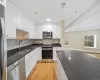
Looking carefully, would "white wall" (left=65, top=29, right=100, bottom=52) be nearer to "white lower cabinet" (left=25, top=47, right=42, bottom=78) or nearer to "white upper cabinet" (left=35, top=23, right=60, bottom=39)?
"white upper cabinet" (left=35, top=23, right=60, bottom=39)

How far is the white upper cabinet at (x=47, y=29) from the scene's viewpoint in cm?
552

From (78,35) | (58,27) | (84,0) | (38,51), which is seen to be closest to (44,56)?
(38,51)

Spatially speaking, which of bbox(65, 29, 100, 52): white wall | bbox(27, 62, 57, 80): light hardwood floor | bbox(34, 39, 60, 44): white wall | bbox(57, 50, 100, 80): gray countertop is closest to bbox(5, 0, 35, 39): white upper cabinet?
bbox(57, 50, 100, 80): gray countertop

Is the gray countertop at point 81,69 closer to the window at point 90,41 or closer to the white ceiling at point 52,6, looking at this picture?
the white ceiling at point 52,6

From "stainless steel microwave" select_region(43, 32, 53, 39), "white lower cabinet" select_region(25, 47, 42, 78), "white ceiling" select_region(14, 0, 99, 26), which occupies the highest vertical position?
"white ceiling" select_region(14, 0, 99, 26)

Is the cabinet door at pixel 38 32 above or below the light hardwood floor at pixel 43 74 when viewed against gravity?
above

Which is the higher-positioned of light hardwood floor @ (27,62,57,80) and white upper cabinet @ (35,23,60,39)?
white upper cabinet @ (35,23,60,39)

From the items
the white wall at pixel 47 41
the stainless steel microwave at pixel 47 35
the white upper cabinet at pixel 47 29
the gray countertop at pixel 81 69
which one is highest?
the white upper cabinet at pixel 47 29

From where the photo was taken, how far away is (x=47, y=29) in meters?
5.63

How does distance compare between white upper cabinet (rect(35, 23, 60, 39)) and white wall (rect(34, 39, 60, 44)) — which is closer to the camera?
white upper cabinet (rect(35, 23, 60, 39))

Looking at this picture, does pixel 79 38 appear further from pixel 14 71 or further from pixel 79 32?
pixel 14 71

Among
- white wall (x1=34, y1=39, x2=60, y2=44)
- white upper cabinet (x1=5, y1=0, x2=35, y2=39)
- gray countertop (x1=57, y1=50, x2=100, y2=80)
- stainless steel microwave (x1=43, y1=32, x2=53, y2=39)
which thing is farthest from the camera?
white wall (x1=34, y1=39, x2=60, y2=44)

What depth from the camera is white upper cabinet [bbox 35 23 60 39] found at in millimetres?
5516

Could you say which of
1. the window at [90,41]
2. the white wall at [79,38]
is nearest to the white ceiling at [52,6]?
the white wall at [79,38]
